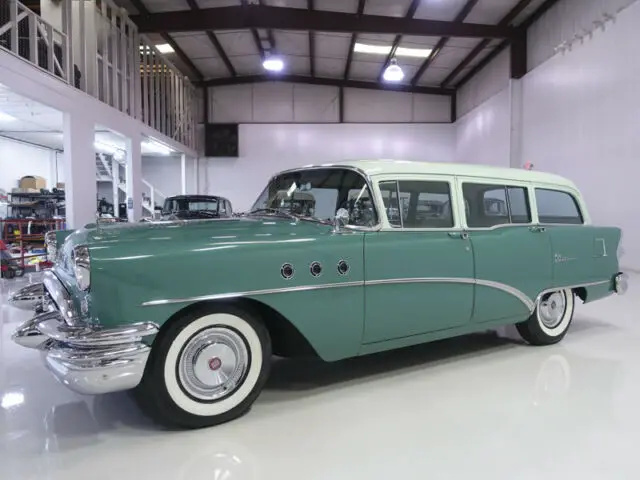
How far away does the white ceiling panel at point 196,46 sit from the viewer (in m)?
15.0

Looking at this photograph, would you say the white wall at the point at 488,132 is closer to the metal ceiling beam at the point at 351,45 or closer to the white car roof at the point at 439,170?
the metal ceiling beam at the point at 351,45

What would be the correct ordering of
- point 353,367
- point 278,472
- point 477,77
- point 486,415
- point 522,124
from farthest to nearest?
point 477,77 → point 522,124 → point 353,367 → point 486,415 → point 278,472

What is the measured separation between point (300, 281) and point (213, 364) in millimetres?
683

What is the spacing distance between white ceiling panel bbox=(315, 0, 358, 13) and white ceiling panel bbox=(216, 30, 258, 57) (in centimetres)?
308

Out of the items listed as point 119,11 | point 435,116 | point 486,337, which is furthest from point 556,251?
point 435,116

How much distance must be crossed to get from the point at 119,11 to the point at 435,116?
41.7 ft

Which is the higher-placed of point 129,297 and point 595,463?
point 129,297

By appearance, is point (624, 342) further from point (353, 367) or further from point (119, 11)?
point (119, 11)

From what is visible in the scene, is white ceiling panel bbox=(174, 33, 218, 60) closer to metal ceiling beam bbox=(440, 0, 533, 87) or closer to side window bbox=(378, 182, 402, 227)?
metal ceiling beam bbox=(440, 0, 533, 87)

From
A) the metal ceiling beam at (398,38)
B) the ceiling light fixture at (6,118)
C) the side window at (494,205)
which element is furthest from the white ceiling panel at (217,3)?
the side window at (494,205)

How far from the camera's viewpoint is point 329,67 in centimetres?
1781

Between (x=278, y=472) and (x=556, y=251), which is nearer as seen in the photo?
(x=278, y=472)

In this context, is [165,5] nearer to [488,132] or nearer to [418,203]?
[488,132]

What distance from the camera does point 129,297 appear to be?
7.71 ft
